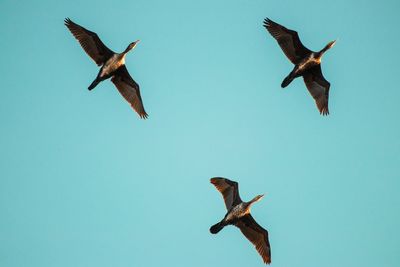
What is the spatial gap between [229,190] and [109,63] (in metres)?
7.46

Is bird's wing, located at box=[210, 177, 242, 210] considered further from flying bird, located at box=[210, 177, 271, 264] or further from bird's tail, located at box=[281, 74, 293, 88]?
bird's tail, located at box=[281, 74, 293, 88]

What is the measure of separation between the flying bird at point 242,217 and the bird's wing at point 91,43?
724 cm

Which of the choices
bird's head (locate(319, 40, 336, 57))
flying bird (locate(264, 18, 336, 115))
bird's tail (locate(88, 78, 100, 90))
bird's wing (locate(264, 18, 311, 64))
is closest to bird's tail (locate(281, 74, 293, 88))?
flying bird (locate(264, 18, 336, 115))

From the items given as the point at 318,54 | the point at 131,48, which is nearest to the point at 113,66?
the point at 131,48

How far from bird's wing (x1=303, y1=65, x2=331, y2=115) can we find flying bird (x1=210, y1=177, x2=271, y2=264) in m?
5.77

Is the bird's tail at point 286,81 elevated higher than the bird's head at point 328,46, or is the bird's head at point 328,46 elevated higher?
the bird's head at point 328,46

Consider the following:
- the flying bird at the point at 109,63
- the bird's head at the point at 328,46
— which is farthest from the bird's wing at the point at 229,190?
the bird's head at the point at 328,46

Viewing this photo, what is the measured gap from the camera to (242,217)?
24766 millimetres

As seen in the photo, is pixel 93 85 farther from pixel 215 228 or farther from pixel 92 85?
pixel 215 228

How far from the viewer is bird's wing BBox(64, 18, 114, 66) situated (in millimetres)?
26328

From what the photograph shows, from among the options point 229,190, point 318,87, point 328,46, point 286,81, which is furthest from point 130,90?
point 328,46

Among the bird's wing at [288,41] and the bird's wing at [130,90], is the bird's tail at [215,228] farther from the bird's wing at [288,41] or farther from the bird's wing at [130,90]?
the bird's wing at [288,41]

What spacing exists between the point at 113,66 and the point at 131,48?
1.09 meters

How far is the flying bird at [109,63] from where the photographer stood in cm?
2638
